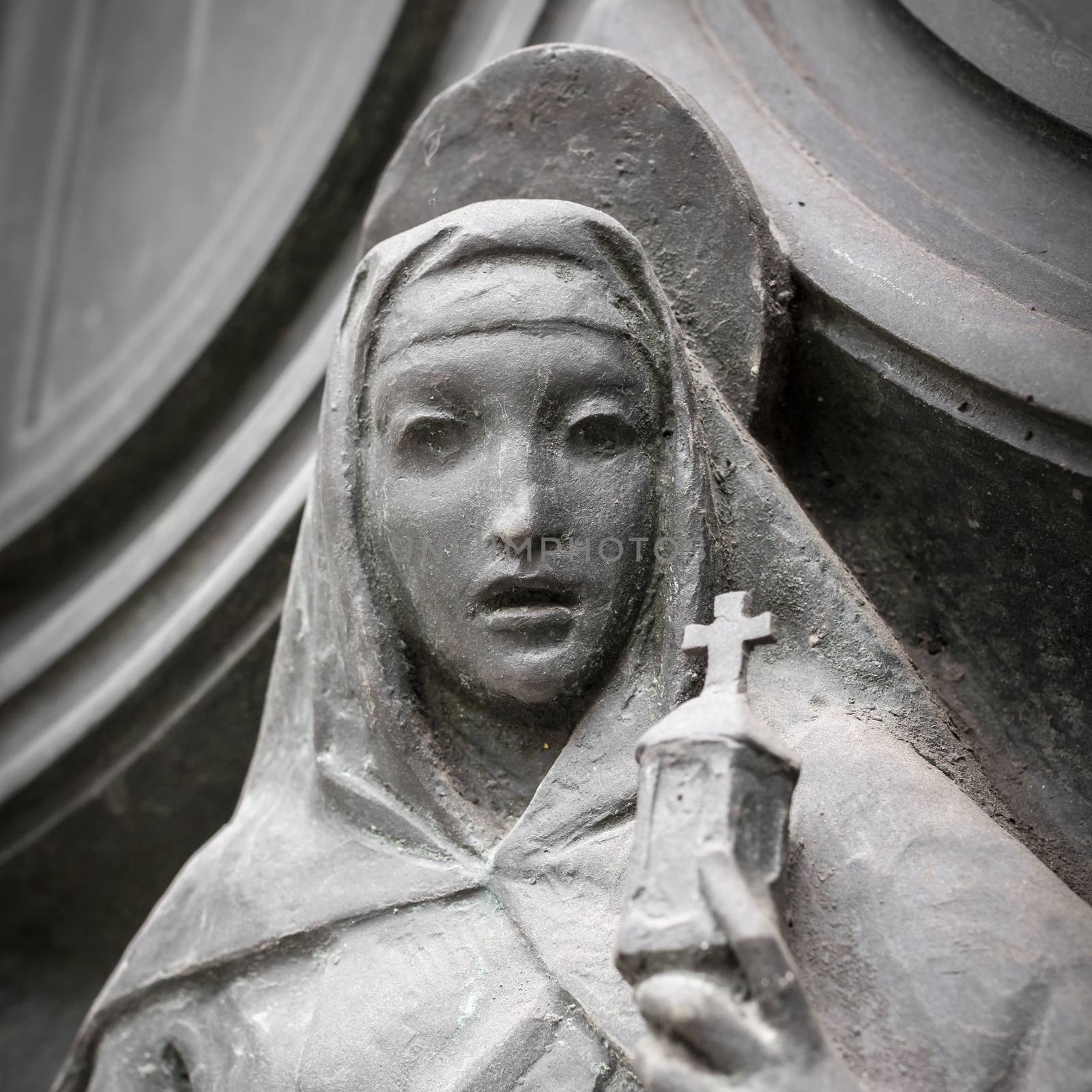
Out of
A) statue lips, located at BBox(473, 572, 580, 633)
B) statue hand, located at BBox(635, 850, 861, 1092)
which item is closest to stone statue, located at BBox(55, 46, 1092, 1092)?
statue lips, located at BBox(473, 572, 580, 633)

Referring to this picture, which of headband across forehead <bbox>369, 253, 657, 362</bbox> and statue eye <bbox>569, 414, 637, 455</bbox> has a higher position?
headband across forehead <bbox>369, 253, 657, 362</bbox>

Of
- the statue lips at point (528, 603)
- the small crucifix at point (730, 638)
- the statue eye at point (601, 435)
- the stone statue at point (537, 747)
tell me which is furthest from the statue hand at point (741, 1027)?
the statue eye at point (601, 435)

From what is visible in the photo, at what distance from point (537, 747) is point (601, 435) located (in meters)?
0.38

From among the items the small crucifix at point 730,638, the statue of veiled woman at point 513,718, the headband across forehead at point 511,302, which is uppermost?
the headband across forehead at point 511,302

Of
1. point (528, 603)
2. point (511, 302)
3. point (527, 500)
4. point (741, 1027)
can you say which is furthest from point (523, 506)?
point (741, 1027)

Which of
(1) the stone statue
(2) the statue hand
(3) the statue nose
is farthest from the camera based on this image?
(3) the statue nose

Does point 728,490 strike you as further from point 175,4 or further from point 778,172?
point 175,4

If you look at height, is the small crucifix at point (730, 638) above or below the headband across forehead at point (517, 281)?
below

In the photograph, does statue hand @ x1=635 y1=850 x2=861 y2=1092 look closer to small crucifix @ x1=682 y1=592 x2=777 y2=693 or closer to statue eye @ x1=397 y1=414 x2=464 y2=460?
small crucifix @ x1=682 y1=592 x2=777 y2=693

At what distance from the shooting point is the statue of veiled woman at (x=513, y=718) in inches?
59.6

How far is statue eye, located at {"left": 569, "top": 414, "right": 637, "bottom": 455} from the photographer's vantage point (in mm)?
1692

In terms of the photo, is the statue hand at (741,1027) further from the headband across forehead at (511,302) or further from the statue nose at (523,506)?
the headband across forehead at (511,302)

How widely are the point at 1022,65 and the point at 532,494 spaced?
0.93 metres

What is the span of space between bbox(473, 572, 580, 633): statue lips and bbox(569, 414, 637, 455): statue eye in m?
0.16
